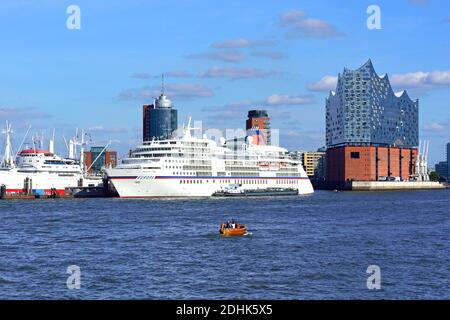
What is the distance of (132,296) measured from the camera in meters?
A: 19.8

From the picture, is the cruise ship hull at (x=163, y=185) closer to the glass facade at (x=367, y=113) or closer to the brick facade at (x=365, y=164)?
the brick facade at (x=365, y=164)

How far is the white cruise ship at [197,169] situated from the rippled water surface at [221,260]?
140 ft

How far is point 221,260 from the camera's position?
27.6m

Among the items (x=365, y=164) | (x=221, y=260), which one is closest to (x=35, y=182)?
(x=221, y=260)

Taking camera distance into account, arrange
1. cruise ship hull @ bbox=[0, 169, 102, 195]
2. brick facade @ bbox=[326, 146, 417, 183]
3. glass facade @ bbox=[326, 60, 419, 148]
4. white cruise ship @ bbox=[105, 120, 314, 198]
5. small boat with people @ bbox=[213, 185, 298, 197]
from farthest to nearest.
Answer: glass facade @ bbox=[326, 60, 419, 148] < brick facade @ bbox=[326, 146, 417, 183] < cruise ship hull @ bbox=[0, 169, 102, 195] < small boat with people @ bbox=[213, 185, 298, 197] < white cruise ship @ bbox=[105, 120, 314, 198]

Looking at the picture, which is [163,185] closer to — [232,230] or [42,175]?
[42,175]

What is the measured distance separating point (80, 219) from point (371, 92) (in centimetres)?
15904

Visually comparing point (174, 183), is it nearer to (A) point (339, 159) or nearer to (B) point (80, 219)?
(B) point (80, 219)

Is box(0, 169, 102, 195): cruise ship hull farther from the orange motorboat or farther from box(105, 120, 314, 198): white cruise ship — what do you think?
the orange motorboat

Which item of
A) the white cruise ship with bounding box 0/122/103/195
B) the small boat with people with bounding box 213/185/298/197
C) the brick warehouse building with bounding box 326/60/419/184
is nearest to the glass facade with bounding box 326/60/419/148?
the brick warehouse building with bounding box 326/60/419/184

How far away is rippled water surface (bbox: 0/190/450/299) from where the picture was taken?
2078 centimetres

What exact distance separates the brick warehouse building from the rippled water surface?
126437 millimetres
